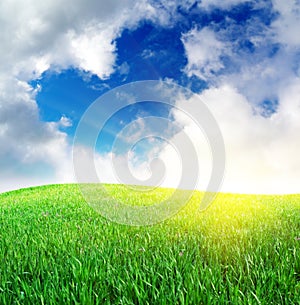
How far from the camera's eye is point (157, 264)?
4.04 metres

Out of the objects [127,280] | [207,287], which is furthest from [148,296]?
[207,287]

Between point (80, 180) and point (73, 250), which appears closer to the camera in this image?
point (73, 250)

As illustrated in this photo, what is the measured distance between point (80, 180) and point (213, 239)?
8.55 ft

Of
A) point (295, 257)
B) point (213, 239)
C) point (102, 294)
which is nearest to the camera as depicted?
point (102, 294)

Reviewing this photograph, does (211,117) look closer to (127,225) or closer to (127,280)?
(127,225)

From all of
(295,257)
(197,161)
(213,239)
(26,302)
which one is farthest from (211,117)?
(26,302)

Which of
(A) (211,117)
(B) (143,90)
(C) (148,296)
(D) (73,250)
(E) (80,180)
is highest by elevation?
(B) (143,90)

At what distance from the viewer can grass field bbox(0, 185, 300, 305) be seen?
3170 mm

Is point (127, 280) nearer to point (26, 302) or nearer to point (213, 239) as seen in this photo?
point (26, 302)

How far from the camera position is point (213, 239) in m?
5.35

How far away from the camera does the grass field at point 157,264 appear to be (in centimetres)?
317

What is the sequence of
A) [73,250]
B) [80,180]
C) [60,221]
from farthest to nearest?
[60,221], [80,180], [73,250]

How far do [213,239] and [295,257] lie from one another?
135cm

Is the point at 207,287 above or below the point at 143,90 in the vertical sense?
below
